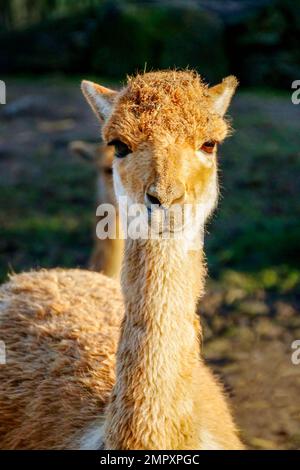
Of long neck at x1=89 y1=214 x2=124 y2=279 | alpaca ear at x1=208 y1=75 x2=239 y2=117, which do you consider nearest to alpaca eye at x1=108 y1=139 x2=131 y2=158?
alpaca ear at x1=208 y1=75 x2=239 y2=117

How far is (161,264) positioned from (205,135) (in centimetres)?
56

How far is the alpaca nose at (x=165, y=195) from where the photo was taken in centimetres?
297

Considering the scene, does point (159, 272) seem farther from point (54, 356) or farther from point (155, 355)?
point (54, 356)

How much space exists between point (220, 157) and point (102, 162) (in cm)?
456

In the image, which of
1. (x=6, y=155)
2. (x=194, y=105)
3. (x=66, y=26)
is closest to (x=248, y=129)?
(x=6, y=155)

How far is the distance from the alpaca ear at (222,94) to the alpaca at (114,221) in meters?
2.24

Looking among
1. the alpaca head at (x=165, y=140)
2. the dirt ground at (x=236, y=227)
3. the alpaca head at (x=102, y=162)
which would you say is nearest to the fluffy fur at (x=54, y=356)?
the dirt ground at (x=236, y=227)

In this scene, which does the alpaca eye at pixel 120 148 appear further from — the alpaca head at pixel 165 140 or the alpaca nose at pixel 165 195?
the alpaca nose at pixel 165 195

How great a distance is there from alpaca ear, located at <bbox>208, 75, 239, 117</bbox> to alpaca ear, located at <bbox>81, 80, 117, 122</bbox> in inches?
17.6

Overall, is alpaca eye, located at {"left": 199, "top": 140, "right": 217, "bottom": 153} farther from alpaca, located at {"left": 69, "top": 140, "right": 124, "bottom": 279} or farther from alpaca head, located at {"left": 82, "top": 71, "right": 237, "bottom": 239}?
alpaca, located at {"left": 69, "top": 140, "right": 124, "bottom": 279}

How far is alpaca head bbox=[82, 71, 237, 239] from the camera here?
3.05 m

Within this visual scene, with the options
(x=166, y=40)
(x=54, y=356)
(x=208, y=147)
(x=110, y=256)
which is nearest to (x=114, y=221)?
(x=110, y=256)

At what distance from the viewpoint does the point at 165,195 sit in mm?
2971

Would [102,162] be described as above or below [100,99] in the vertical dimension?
above
